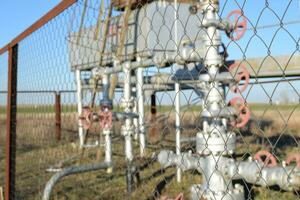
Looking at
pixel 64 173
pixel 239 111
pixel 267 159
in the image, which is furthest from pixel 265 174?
pixel 64 173

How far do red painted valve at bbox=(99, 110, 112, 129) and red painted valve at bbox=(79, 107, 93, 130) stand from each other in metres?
0.10

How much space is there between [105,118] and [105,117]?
2 cm

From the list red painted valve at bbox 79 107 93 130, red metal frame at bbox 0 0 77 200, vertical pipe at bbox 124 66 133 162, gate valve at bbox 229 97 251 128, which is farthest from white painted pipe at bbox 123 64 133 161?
gate valve at bbox 229 97 251 128

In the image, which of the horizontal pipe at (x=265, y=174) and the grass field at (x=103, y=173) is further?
the grass field at (x=103, y=173)

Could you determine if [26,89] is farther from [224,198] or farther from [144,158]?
[224,198]

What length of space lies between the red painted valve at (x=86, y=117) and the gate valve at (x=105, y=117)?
0.10m

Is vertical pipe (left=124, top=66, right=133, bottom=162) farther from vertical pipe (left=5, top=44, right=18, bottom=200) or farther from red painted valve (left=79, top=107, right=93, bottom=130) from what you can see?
vertical pipe (left=5, top=44, right=18, bottom=200)

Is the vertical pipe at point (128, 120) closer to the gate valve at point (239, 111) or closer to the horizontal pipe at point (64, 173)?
the horizontal pipe at point (64, 173)

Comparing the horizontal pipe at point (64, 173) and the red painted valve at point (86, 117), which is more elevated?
the red painted valve at point (86, 117)

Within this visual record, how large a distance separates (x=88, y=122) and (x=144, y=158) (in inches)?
29.4

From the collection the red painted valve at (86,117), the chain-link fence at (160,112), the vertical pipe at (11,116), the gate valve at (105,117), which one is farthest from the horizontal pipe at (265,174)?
the red painted valve at (86,117)

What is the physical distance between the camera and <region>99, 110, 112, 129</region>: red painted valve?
4539 mm

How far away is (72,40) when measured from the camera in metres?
4.05

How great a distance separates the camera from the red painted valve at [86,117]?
15.5ft
